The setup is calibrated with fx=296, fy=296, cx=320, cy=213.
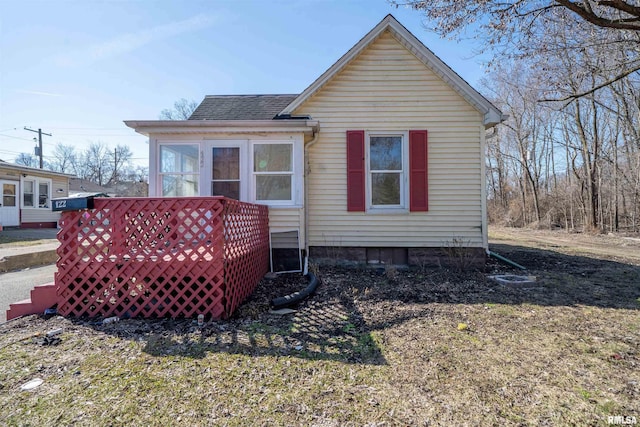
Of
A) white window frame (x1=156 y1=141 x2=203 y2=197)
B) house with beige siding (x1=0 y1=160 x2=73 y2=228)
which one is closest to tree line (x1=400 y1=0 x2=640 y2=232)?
white window frame (x1=156 y1=141 x2=203 y2=197)

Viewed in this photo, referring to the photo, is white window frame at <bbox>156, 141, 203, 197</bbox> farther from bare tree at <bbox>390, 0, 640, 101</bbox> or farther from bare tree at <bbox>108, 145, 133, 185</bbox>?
bare tree at <bbox>108, 145, 133, 185</bbox>

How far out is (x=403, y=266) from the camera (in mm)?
6543

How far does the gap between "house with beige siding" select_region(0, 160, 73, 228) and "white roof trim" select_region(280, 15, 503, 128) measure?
1688cm

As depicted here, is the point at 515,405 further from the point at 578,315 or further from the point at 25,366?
the point at 25,366

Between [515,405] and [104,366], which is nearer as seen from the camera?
[515,405]

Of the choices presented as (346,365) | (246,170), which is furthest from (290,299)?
(246,170)

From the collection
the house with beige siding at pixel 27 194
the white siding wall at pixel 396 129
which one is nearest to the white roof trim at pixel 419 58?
the white siding wall at pixel 396 129

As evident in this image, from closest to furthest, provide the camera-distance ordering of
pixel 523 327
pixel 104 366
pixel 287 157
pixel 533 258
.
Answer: pixel 104 366 → pixel 523 327 → pixel 287 157 → pixel 533 258

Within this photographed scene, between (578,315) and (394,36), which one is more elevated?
(394,36)

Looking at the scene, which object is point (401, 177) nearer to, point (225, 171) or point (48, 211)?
point (225, 171)

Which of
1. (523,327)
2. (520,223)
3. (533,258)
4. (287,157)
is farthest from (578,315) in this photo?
(520,223)

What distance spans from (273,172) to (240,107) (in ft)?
10.1

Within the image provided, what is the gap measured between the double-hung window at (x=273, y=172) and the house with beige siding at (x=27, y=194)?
51.6ft

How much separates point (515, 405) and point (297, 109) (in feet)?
20.1
